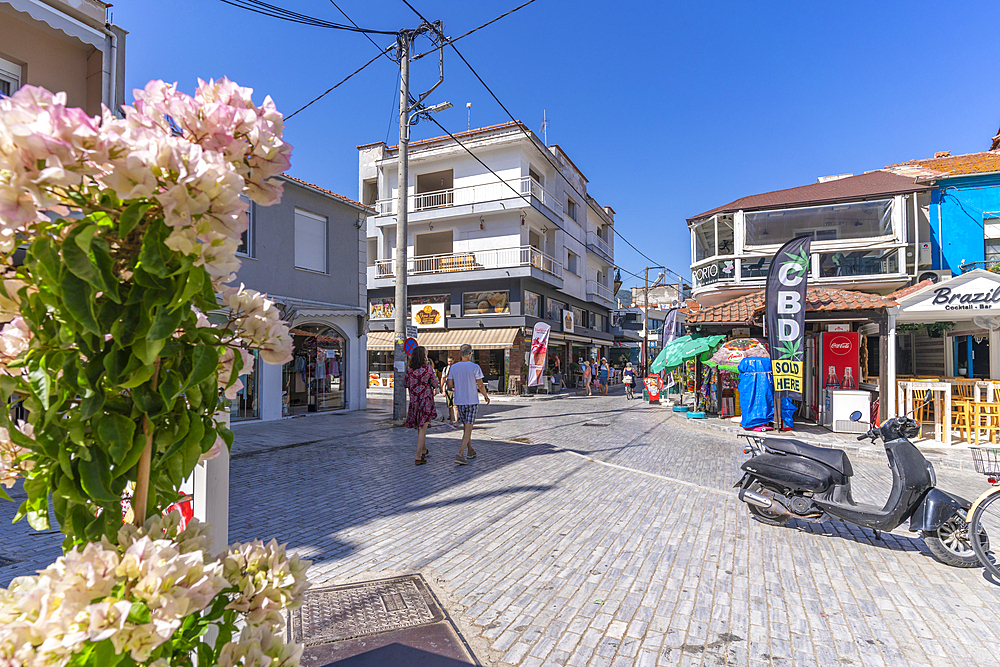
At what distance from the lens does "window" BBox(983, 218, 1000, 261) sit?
56.0ft

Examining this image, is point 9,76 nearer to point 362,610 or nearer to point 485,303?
point 362,610

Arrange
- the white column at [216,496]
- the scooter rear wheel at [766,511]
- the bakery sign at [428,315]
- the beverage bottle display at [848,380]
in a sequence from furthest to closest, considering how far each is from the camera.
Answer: the bakery sign at [428,315] < the beverage bottle display at [848,380] < the scooter rear wheel at [766,511] < the white column at [216,496]

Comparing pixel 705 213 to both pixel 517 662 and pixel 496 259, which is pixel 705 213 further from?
pixel 517 662

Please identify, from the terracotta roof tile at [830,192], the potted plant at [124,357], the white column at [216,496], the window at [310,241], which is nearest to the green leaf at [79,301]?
the potted plant at [124,357]

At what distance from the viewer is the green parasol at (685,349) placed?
14.2 meters

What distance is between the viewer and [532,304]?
25.3 m

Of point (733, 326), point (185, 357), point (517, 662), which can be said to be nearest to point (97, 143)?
point (185, 357)

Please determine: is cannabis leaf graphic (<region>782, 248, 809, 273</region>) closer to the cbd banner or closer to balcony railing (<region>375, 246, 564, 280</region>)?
the cbd banner

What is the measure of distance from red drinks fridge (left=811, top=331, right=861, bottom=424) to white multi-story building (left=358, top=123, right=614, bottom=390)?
1249 centimetres

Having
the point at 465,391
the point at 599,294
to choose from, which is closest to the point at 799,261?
the point at 465,391

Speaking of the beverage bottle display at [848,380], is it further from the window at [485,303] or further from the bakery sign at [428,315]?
the bakery sign at [428,315]

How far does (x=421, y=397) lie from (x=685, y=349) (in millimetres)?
9118

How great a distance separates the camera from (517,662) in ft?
9.55

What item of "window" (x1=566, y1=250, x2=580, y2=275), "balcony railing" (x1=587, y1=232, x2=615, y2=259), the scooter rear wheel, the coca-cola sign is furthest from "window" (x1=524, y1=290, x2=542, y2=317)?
the scooter rear wheel
